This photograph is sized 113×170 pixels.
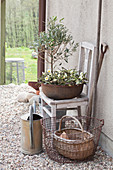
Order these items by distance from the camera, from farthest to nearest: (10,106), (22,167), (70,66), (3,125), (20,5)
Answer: (20,5)
(10,106)
(70,66)
(3,125)
(22,167)

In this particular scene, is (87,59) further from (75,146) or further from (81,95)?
(75,146)

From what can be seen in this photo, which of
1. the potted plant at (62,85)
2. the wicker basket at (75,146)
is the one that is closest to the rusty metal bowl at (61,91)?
the potted plant at (62,85)

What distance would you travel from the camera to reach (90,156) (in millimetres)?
2543

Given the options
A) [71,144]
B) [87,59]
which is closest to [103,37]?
[87,59]

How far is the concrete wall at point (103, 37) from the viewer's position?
8.44 feet

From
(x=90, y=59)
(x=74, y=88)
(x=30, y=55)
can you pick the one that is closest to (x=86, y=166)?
(x=74, y=88)

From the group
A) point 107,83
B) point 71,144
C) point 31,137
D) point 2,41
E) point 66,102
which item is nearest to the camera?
point 71,144

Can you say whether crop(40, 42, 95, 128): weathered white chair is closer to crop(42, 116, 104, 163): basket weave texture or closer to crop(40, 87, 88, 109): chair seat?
crop(40, 87, 88, 109): chair seat

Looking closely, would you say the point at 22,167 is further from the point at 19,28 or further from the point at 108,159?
the point at 19,28

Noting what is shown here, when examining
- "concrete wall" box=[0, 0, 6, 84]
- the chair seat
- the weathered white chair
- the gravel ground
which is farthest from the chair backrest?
"concrete wall" box=[0, 0, 6, 84]

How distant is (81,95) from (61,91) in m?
0.32

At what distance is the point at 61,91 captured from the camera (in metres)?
2.74

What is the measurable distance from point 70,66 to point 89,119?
1098mm

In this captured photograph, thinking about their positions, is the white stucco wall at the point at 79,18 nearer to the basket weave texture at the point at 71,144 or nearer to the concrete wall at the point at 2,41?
the basket weave texture at the point at 71,144
